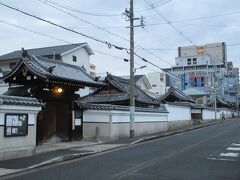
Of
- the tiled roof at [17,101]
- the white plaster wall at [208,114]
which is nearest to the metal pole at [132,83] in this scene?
the tiled roof at [17,101]

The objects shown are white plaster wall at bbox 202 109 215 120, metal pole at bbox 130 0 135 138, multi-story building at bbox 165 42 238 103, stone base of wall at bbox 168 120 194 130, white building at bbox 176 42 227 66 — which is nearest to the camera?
metal pole at bbox 130 0 135 138

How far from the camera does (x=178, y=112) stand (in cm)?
4531

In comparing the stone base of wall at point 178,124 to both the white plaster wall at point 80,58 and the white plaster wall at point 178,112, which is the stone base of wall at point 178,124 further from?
the white plaster wall at point 80,58

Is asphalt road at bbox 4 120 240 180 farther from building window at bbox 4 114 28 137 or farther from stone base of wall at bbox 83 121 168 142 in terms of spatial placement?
stone base of wall at bbox 83 121 168 142

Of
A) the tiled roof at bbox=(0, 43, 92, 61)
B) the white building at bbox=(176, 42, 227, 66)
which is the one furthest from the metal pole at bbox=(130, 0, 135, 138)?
the white building at bbox=(176, 42, 227, 66)

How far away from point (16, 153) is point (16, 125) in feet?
3.93

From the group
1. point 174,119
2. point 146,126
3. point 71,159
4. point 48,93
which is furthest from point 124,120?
point 174,119

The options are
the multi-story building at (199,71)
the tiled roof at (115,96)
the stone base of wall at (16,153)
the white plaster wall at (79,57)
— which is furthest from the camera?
the multi-story building at (199,71)

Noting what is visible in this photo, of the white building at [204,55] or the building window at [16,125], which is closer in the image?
the building window at [16,125]

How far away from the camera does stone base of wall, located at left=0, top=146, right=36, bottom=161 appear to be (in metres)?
15.9

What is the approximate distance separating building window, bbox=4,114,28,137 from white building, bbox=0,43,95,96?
3036cm

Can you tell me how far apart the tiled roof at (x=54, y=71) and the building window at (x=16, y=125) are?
409 cm

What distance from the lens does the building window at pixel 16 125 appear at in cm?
1625

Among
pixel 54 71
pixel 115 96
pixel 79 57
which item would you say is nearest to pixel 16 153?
pixel 54 71
